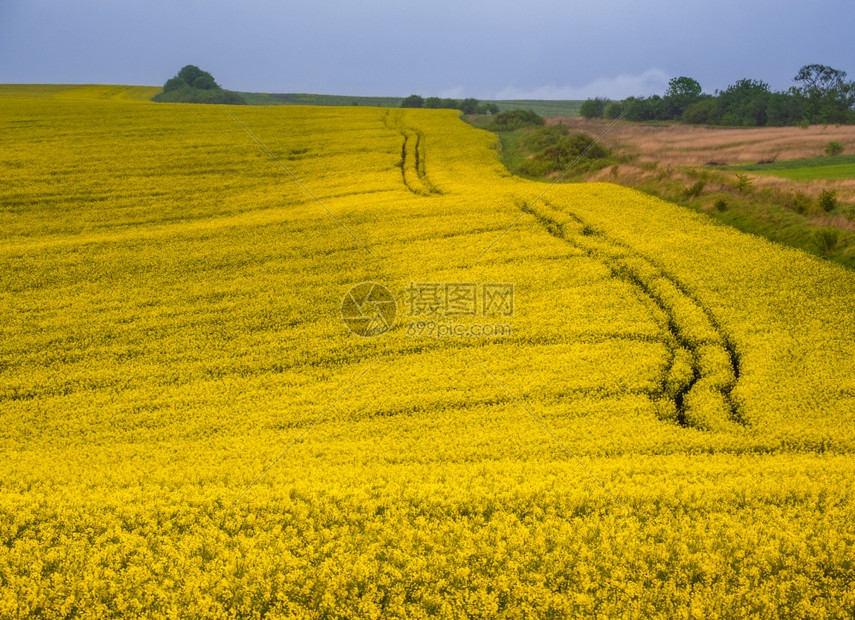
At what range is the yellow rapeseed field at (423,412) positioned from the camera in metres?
8.11

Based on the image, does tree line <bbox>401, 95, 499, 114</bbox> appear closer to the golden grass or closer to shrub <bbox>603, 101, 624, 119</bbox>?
shrub <bbox>603, 101, 624, 119</bbox>

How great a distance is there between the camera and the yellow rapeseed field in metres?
8.11

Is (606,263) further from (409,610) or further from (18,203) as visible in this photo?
(18,203)

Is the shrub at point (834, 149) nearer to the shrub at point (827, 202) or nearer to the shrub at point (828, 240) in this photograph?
the shrub at point (827, 202)

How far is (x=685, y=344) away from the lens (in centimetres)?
1533

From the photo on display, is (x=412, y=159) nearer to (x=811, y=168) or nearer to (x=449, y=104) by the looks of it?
(x=811, y=168)

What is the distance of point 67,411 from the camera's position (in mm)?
13945

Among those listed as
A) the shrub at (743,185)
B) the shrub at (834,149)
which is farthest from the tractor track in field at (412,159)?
the shrub at (834,149)

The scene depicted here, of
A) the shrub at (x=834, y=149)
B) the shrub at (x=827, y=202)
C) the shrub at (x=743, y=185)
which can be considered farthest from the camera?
the shrub at (x=834, y=149)

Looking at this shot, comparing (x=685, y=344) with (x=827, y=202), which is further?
(x=827, y=202)

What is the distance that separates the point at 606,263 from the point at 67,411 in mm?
16211

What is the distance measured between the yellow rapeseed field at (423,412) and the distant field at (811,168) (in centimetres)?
902

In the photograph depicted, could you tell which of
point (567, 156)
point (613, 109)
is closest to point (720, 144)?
point (567, 156)

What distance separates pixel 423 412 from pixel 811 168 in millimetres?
28553
